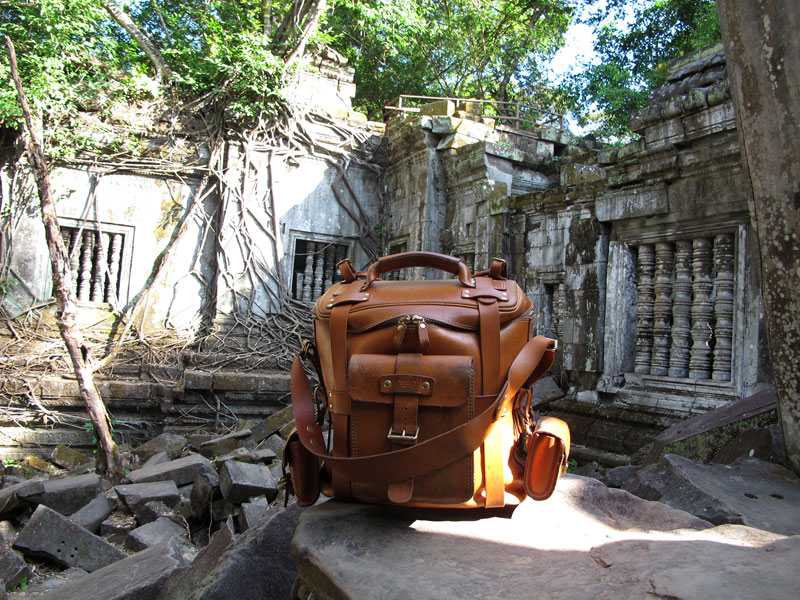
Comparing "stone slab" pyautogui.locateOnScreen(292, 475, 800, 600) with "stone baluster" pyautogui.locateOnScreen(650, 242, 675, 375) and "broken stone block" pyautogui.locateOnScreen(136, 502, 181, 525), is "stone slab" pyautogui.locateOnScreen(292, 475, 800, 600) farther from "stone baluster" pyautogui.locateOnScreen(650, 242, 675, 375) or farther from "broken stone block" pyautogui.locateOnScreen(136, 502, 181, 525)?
"stone baluster" pyautogui.locateOnScreen(650, 242, 675, 375)

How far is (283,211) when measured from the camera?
906cm

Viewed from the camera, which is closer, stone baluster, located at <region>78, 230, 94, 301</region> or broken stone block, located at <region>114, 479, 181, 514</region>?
broken stone block, located at <region>114, 479, 181, 514</region>

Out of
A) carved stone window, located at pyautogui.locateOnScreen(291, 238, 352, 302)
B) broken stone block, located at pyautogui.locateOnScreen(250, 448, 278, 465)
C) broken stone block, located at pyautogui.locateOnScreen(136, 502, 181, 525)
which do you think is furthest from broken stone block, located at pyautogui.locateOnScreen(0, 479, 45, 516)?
carved stone window, located at pyautogui.locateOnScreen(291, 238, 352, 302)

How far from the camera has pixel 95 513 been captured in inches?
160

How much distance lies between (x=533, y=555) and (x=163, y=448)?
5265mm

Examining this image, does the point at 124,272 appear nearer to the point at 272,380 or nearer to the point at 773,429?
the point at 272,380

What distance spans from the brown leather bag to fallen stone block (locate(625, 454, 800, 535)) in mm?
1034

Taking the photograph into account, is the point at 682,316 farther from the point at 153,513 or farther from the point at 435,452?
the point at 153,513

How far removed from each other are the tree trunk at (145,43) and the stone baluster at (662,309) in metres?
7.49

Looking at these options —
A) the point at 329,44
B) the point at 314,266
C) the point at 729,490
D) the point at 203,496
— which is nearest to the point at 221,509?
the point at 203,496

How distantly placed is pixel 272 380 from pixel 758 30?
633cm

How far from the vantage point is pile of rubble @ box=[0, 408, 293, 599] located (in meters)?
3.30

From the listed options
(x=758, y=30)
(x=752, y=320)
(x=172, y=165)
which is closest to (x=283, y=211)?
(x=172, y=165)

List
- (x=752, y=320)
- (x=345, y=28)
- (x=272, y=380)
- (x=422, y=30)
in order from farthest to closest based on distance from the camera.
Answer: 1. (x=345, y=28)
2. (x=422, y=30)
3. (x=272, y=380)
4. (x=752, y=320)
